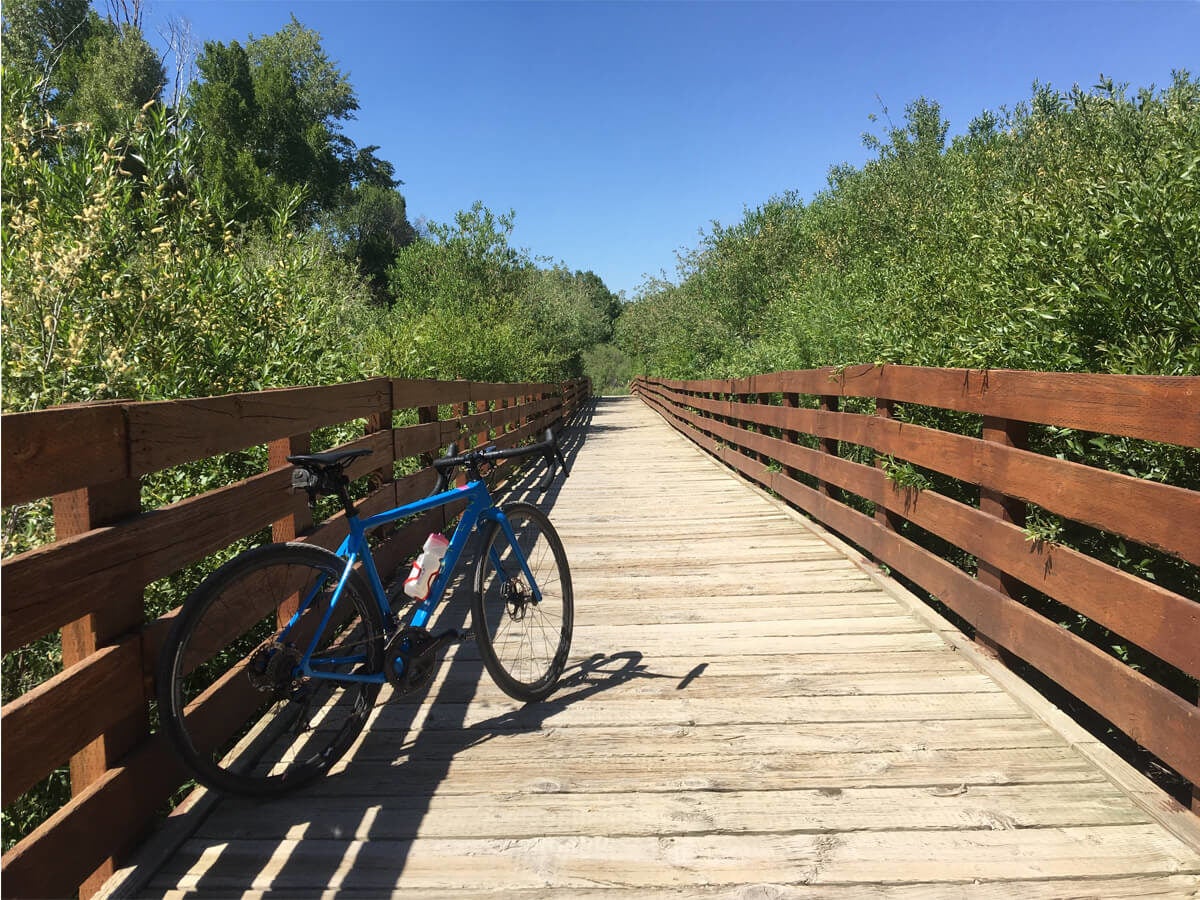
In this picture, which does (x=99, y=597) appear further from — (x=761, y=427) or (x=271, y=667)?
(x=761, y=427)

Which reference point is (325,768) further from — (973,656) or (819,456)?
(819,456)

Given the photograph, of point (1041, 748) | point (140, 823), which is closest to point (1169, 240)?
point (1041, 748)

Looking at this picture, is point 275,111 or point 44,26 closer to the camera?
point 44,26

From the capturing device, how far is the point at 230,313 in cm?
512

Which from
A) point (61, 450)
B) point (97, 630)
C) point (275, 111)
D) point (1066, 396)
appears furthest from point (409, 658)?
point (275, 111)

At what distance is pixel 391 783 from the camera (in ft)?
7.84

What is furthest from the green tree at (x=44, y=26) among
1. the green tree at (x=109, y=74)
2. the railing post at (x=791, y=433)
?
the railing post at (x=791, y=433)

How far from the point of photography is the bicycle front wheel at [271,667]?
2037 millimetres

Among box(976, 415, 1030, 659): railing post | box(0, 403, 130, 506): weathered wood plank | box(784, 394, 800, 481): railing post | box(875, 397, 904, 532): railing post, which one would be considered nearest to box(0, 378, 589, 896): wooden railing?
box(0, 403, 130, 506): weathered wood plank

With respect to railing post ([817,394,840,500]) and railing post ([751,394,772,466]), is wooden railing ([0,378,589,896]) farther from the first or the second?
railing post ([751,394,772,466])

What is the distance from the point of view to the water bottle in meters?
2.71

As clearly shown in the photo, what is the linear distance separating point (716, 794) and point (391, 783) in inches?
40.5

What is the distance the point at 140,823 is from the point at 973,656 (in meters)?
3.08

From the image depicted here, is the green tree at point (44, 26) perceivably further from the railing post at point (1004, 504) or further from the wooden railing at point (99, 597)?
the railing post at point (1004, 504)
